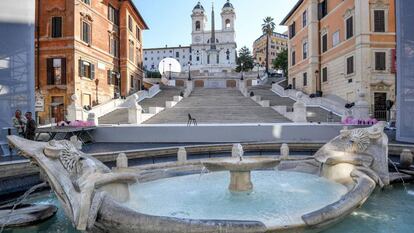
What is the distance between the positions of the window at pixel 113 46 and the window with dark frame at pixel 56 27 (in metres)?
7.47

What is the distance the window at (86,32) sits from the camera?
3045 centimetres

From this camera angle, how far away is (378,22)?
89.2 feet

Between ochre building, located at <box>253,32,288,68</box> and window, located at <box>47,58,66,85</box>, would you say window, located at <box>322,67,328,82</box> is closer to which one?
window, located at <box>47,58,66,85</box>

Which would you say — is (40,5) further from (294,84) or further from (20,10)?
(294,84)

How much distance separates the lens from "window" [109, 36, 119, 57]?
3638 centimetres

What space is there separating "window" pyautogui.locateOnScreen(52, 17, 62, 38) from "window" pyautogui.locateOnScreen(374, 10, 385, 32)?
90.4 ft

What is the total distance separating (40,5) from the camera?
29.4 m

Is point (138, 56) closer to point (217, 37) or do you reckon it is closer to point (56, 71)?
point (56, 71)

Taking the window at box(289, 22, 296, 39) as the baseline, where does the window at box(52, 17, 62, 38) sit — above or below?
below

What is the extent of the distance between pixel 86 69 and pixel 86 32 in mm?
3643

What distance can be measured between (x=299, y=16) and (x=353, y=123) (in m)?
28.0

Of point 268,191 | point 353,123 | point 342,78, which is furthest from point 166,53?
point 268,191

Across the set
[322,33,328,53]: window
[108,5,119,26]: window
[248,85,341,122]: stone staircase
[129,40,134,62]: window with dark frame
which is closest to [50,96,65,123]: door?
[108,5,119,26]: window

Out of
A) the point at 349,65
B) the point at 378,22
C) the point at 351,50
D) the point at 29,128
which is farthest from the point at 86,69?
the point at 378,22
